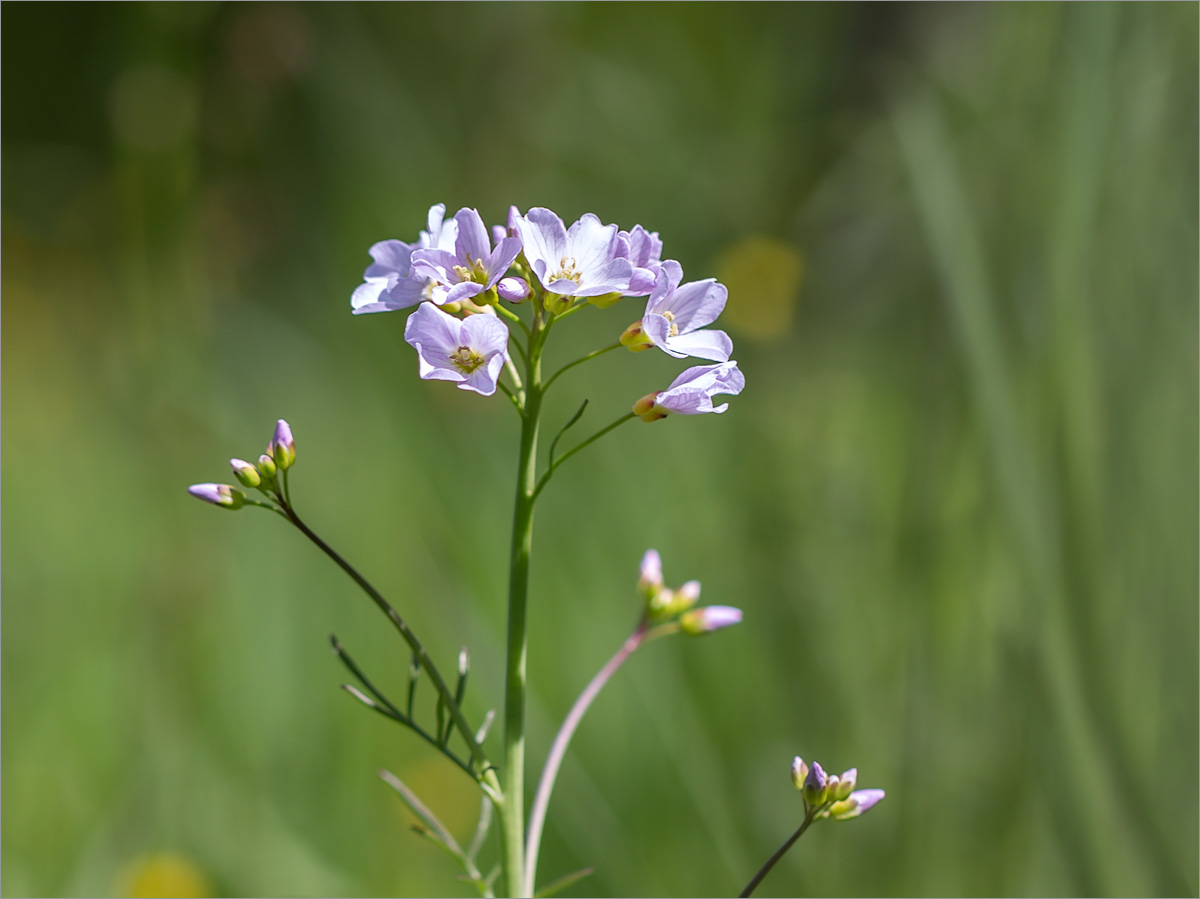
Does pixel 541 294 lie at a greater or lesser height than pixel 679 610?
greater

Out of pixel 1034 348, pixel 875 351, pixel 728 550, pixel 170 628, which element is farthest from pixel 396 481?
pixel 1034 348

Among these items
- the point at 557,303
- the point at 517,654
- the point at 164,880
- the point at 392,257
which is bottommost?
the point at 164,880

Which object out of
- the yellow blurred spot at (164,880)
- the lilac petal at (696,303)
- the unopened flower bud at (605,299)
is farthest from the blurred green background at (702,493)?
the unopened flower bud at (605,299)

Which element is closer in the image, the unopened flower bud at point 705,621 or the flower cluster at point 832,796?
the flower cluster at point 832,796

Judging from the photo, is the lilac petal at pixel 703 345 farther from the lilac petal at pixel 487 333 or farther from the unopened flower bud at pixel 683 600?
the unopened flower bud at pixel 683 600

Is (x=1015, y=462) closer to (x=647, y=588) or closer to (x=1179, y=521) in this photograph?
(x=1179, y=521)

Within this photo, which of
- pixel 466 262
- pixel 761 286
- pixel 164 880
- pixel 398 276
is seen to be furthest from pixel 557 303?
pixel 761 286

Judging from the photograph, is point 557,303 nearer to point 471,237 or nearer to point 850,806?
point 471,237
